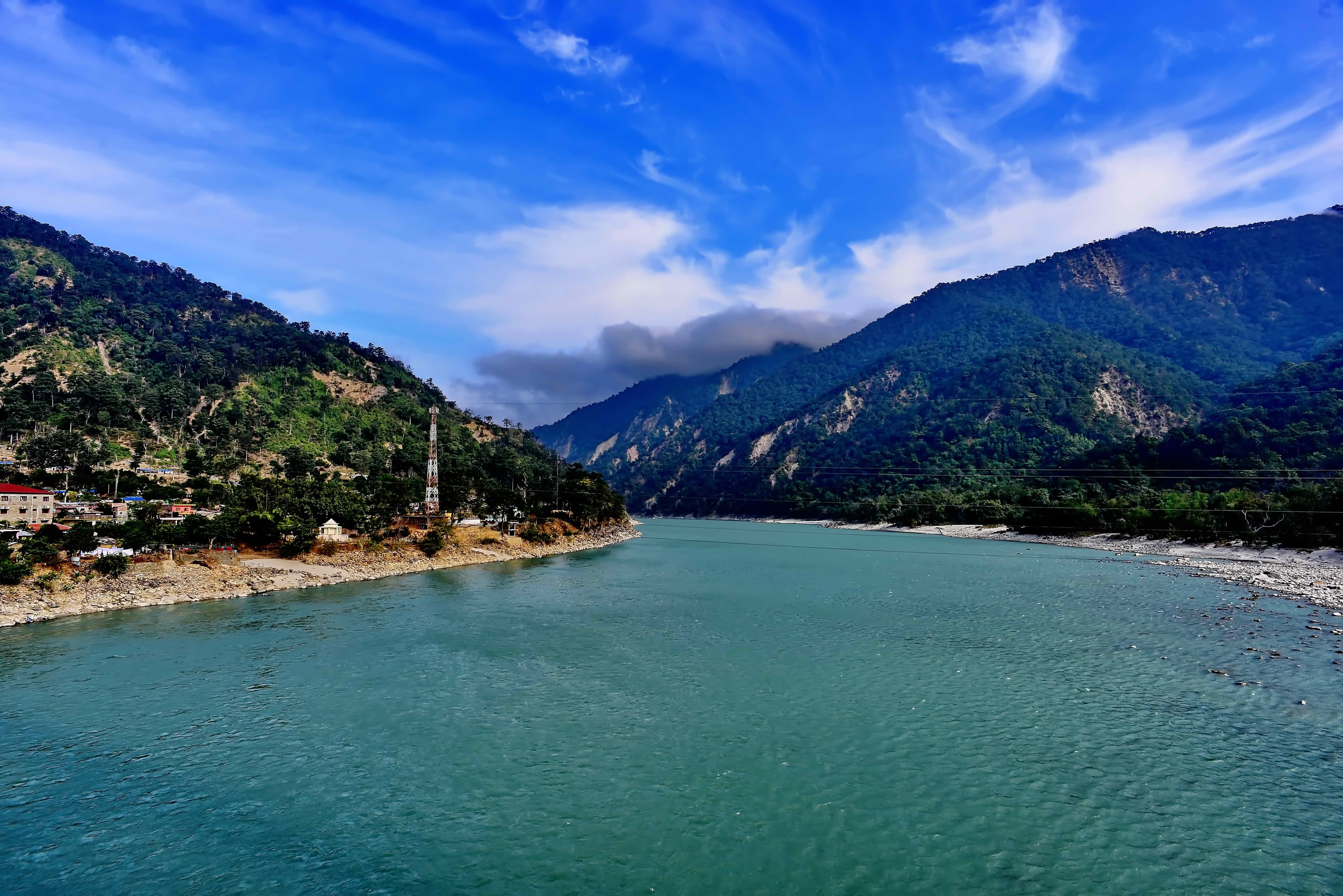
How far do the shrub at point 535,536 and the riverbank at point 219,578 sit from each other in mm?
4740

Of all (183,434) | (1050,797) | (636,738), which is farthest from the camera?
(183,434)

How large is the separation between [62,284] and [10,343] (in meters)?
54.7

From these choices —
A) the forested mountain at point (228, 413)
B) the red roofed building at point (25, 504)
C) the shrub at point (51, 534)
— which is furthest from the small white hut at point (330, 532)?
the red roofed building at point (25, 504)

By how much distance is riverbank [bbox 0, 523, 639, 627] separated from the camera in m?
30.8

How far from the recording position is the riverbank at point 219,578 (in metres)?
30.8

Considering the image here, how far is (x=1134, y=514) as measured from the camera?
7575 cm

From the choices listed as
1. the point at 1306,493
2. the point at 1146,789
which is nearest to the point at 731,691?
the point at 1146,789

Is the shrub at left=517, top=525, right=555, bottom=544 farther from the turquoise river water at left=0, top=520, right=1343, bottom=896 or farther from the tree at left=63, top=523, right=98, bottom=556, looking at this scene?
the tree at left=63, top=523, right=98, bottom=556

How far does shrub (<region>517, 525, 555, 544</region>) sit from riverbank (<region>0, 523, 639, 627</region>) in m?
4.74

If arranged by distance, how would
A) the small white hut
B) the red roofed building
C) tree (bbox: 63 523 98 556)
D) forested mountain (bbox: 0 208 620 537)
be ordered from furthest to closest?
forested mountain (bbox: 0 208 620 537) → the small white hut → the red roofed building → tree (bbox: 63 523 98 556)

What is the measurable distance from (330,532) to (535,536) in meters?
22.7

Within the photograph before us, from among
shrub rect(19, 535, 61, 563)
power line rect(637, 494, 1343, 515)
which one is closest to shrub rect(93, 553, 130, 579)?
shrub rect(19, 535, 61, 563)

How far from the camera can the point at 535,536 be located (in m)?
68.8

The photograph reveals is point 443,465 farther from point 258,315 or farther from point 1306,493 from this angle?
point 258,315
